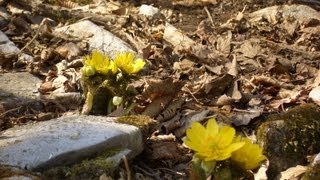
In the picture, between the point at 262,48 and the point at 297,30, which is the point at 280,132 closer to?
the point at 262,48

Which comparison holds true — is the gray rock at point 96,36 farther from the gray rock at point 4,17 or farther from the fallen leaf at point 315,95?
the fallen leaf at point 315,95

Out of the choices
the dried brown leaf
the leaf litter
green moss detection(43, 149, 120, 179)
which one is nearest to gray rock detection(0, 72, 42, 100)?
the leaf litter

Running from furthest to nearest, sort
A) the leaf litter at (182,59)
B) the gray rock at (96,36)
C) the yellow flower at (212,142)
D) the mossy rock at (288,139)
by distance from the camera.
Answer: the gray rock at (96,36)
the leaf litter at (182,59)
the mossy rock at (288,139)
the yellow flower at (212,142)

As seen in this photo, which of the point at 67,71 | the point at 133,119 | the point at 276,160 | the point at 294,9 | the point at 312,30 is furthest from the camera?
the point at 294,9

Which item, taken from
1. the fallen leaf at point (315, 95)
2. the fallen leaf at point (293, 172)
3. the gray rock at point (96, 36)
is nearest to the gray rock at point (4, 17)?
the gray rock at point (96, 36)

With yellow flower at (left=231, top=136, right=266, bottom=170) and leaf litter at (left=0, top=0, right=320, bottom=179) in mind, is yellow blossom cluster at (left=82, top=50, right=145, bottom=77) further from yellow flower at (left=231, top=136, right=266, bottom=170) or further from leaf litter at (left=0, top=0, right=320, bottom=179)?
yellow flower at (left=231, top=136, right=266, bottom=170)

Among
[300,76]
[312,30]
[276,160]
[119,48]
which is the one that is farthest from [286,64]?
[276,160]
